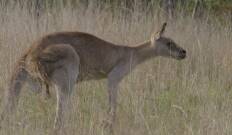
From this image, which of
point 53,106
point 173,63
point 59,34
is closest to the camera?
point 53,106

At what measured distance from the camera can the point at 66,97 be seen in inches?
237

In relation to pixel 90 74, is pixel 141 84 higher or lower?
lower

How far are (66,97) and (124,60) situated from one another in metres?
1.47

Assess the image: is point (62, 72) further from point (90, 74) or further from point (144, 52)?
point (144, 52)

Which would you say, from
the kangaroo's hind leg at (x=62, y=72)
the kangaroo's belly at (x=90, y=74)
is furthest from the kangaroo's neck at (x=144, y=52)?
the kangaroo's hind leg at (x=62, y=72)

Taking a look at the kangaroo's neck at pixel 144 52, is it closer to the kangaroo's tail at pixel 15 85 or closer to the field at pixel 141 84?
the field at pixel 141 84

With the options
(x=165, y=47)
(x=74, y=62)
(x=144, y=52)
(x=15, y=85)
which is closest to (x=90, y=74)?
(x=74, y=62)

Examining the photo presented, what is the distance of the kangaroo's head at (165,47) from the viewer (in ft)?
25.2

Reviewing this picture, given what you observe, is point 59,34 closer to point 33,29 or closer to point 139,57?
point 139,57

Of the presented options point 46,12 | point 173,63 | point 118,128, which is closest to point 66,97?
point 118,128

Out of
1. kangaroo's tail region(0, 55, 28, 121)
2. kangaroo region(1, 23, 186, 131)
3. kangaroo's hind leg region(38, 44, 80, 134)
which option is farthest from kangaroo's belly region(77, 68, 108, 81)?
kangaroo's tail region(0, 55, 28, 121)

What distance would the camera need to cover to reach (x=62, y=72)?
6.14m

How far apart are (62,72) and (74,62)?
285mm

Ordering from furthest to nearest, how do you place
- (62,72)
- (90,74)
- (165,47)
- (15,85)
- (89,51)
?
(165,47)
(89,51)
(90,74)
(62,72)
(15,85)
